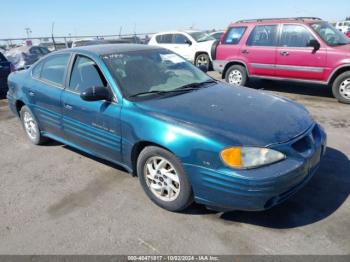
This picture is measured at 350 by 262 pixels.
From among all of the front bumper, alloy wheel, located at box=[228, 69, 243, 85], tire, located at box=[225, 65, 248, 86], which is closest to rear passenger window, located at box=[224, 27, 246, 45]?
tire, located at box=[225, 65, 248, 86]

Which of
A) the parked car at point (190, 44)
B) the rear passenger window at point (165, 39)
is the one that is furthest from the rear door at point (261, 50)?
the rear passenger window at point (165, 39)

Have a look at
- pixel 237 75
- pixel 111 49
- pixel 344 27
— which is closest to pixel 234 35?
pixel 237 75

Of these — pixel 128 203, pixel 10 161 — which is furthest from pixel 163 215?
Answer: pixel 10 161

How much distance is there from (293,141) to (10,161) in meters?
3.87

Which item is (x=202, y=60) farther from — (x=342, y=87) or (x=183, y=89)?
(x=183, y=89)

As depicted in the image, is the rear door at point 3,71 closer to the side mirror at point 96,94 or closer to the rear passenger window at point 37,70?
the rear passenger window at point 37,70

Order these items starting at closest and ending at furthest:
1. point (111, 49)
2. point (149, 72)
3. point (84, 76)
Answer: point (149, 72), point (84, 76), point (111, 49)

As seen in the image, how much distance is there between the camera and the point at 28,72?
498 cm

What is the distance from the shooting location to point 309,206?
3.18 metres

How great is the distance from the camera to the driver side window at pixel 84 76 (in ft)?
12.2

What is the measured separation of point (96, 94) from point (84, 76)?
695 mm

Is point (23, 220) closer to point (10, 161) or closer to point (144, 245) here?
point (144, 245)

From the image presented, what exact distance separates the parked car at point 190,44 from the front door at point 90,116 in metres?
9.34

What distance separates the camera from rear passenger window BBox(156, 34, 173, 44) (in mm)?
13984
